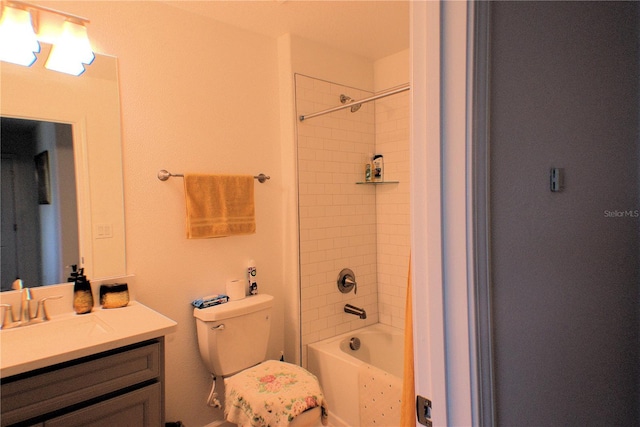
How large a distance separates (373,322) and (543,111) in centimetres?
229

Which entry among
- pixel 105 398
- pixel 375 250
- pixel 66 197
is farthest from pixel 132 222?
pixel 375 250

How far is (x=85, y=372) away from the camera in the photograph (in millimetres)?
1342

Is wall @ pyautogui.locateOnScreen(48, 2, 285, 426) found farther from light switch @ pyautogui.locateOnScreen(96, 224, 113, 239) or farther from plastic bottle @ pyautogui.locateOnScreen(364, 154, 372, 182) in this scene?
plastic bottle @ pyautogui.locateOnScreen(364, 154, 372, 182)

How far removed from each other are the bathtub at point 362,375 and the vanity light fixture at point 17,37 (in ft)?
7.15

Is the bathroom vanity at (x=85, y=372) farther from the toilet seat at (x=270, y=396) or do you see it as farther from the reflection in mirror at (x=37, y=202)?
the toilet seat at (x=270, y=396)

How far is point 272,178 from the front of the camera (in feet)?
8.29

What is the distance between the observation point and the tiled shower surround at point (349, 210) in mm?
2564

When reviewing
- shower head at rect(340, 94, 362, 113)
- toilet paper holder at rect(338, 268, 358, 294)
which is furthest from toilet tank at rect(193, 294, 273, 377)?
shower head at rect(340, 94, 362, 113)

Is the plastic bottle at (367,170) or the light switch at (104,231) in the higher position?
the plastic bottle at (367,170)

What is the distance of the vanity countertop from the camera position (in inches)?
48.9

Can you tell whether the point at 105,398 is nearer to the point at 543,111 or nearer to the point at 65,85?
the point at 65,85

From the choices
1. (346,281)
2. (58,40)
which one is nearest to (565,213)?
(346,281)

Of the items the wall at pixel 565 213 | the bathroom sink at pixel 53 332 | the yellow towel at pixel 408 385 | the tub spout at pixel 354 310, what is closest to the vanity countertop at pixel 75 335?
the bathroom sink at pixel 53 332

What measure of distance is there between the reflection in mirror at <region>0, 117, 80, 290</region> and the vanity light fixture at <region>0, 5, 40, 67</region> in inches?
10.4
